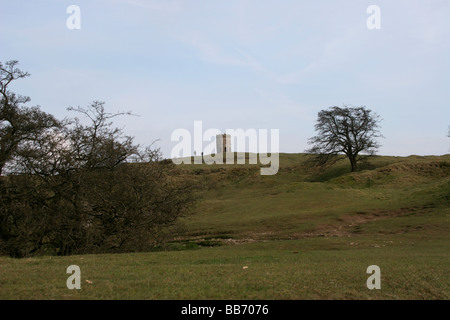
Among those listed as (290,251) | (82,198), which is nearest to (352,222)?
(290,251)

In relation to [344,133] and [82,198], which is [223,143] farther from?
[82,198]

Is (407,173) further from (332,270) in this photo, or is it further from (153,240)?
(332,270)

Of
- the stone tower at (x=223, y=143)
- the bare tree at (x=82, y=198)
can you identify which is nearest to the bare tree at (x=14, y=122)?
the bare tree at (x=82, y=198)

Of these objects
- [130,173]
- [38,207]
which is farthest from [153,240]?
[38,207]

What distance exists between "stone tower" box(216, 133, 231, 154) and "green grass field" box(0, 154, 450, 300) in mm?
46461

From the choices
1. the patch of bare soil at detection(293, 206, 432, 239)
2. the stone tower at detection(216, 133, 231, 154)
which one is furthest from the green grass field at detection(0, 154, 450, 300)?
the stone tower at detection(216, 133, 231, 154)

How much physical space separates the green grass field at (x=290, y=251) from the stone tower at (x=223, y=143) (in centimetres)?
4646

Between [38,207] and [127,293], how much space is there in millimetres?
14068

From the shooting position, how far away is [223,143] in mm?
116000

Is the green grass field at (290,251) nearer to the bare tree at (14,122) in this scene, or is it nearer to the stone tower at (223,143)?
the bare tree at (14,122)

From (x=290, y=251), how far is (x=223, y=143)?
9516 cm

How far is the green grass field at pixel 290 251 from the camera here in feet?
32.2

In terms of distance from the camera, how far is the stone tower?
11525 cm
